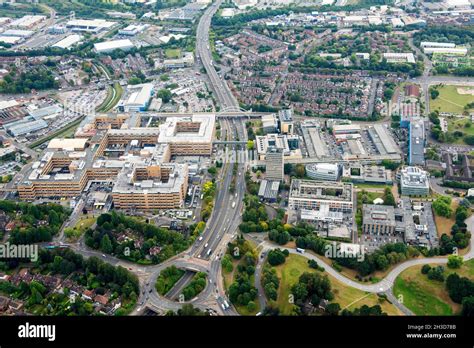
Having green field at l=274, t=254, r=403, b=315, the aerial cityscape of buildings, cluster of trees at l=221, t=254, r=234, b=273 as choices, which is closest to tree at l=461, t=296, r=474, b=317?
the aerial cityscape of buildings

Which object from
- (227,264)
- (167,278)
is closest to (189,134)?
(227,264)

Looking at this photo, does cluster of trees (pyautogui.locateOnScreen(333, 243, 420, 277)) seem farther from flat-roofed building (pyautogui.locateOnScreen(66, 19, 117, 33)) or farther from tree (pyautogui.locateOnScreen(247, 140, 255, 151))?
flat-roofed building (pyautogui.locateOnScreen(66, 19, 117, 33))

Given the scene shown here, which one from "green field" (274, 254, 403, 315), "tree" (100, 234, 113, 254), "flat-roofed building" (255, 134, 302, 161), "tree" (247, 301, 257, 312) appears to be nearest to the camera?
"tree" (247, 301, 257, 312)

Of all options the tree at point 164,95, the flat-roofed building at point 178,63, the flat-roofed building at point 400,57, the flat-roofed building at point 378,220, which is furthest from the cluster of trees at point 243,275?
the flat-roofed building at point 400,57

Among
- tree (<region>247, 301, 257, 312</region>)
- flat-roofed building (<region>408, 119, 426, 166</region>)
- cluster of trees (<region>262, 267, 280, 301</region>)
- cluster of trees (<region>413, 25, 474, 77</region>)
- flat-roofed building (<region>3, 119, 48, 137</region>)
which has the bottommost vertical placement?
flat-roofed building (<region>3, 119, 48, 137</region>)

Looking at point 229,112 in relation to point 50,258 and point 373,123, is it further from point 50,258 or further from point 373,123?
point 50,258

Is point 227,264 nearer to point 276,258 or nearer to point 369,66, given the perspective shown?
point 276,258

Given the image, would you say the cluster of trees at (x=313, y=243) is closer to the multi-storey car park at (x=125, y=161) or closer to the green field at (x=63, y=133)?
the multi-storey car park at (x=125, y=161)
